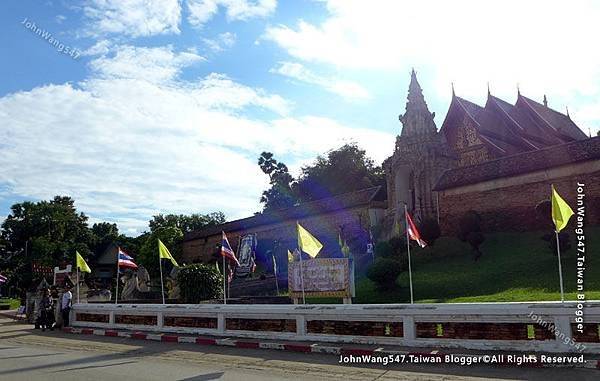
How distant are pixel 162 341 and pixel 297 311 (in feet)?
12.8

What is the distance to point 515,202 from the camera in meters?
22.9

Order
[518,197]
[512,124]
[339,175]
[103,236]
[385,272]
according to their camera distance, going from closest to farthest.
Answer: [385,272]
[518,197]
[512,124]
[339,175]
[103,236]

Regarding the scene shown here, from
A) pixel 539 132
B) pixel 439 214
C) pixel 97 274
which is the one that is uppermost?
pixel 539 132

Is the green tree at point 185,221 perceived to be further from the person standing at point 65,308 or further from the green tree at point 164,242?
the person standing at point 65,308

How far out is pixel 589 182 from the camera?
20.7m

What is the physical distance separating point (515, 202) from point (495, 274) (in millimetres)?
6330

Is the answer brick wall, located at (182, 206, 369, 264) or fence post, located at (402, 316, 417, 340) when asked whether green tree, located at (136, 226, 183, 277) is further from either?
fence post, located at (402, 316, 417, 340)

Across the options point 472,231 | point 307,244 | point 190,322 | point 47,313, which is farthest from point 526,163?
point 47,313

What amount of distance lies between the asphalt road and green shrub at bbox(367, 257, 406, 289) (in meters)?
8.93

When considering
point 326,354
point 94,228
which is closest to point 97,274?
point 94,228

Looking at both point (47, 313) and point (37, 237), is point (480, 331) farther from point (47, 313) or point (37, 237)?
point (37, 237)

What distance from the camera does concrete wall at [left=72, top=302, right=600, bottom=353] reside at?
765 cm

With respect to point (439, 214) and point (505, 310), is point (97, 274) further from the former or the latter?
point (505, 310)

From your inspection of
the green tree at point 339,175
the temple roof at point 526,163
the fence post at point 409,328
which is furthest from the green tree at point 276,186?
the fence post at point 409,328
